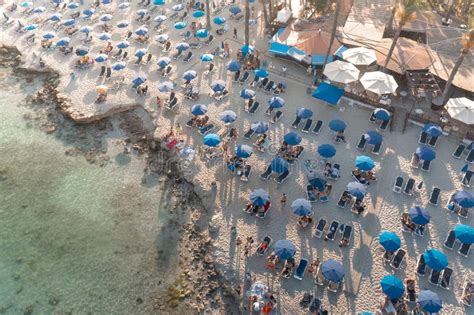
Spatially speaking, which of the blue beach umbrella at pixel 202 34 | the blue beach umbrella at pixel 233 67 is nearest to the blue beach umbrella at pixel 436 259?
the blue beach umbrella at pixel 233 67

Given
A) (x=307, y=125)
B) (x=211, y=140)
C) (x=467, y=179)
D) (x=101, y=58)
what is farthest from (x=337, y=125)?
(x=101, y=58)

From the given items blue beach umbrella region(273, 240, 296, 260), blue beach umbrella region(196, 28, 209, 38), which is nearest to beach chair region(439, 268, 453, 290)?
blue beach umbrella region(273, 240, 296, 260)

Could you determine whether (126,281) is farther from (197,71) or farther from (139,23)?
(139,23)

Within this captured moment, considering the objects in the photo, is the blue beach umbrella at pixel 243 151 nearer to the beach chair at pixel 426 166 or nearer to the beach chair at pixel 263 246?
the beach chair at pixel 263 246

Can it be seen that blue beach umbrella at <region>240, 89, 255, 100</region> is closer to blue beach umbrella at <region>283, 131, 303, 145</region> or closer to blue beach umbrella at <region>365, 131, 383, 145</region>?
blue beach umbrella at <region>283, 131, 303, 145</region>

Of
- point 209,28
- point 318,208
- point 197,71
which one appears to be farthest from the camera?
point 209,28

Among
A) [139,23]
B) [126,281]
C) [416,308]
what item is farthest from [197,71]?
[416,308]

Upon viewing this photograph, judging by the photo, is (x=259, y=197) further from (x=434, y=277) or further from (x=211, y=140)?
(x=434, y=277)
